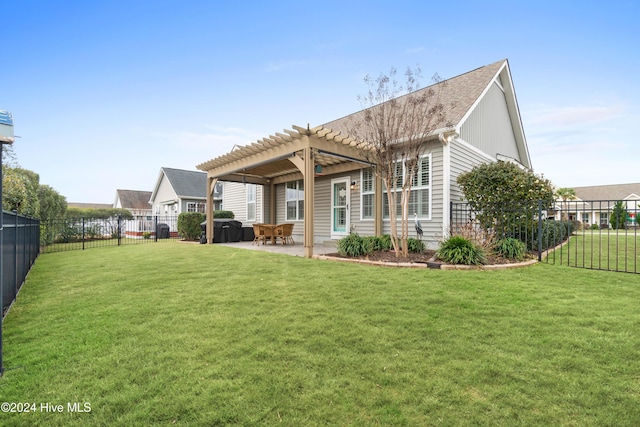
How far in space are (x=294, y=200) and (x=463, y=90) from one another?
24.7ft

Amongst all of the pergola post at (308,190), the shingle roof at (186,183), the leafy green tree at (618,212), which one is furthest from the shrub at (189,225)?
the leafy green tree at (618,212)

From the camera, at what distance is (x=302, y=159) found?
304 inches

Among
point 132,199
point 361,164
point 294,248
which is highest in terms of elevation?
point 132,199

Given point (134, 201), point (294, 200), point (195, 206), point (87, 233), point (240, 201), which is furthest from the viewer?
point (134, 201)

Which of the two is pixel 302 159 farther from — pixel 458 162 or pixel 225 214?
pixel 225 214

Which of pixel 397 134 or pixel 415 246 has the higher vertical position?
pixel 397 134

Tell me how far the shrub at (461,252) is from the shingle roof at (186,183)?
21.0m

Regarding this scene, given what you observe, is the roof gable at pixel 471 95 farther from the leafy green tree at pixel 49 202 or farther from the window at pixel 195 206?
the window at pixel 195 206

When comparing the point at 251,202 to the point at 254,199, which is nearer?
the point at 254,199

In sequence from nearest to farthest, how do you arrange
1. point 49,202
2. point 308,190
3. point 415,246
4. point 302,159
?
1. point 415,246
2. point 308,190
3. point 302,159
4. point 49,202

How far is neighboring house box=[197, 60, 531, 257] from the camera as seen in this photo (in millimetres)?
7715

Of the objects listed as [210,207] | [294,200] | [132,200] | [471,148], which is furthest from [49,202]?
[132,200]

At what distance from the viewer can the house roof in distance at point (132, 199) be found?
35469 millimetres

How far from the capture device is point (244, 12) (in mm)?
9477
